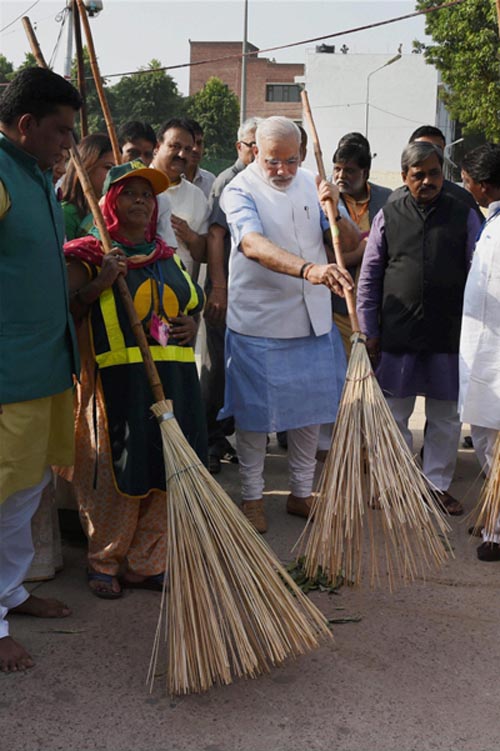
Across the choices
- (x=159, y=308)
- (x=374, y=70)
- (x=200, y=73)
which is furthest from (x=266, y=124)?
(x=200, y=73)

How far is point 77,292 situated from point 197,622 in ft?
4.21

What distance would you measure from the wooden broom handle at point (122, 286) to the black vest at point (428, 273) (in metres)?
1.71

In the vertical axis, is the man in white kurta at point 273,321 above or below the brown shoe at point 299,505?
above

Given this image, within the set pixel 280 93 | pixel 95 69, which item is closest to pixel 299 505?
pixel 95 69

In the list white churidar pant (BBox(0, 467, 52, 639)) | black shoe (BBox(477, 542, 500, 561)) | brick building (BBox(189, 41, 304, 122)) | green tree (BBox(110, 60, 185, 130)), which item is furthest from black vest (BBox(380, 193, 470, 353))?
brick building (BBox(189, 41, 304, 122))

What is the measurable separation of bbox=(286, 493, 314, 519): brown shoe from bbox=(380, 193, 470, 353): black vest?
0.91 m

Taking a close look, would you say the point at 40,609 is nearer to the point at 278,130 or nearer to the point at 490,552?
the point at 490,552

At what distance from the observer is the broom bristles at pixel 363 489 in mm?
3238

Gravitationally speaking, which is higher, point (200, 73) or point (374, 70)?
point (200, 73)

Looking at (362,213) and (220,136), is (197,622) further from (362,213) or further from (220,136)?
(220,136)

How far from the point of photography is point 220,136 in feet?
148

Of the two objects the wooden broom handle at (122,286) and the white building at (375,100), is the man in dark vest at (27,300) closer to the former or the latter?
the wooden broom handle at (122,286)

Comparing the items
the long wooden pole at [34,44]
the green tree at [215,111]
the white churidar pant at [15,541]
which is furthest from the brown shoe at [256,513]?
the green tree at [215,111]

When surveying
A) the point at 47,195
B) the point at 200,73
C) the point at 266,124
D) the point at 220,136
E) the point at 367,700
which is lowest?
the point at 367,700
